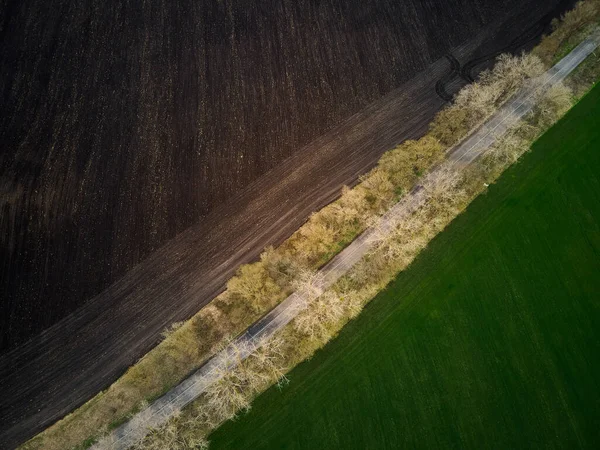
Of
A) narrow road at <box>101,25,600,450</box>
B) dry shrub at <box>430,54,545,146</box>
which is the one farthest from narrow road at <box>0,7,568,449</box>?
narrow road at <box>101,25,600,450</box>

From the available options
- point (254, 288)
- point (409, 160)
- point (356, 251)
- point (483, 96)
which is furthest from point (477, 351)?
point (483, 96)

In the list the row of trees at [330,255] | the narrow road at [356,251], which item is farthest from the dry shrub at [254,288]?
the narrow road at [356,251]

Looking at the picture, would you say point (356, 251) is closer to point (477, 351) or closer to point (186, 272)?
point (477, 351)

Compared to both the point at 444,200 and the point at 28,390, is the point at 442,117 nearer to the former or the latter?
the point at 444,200

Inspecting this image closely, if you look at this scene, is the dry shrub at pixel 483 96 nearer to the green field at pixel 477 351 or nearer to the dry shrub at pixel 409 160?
the dry shrub at pixel 409 160

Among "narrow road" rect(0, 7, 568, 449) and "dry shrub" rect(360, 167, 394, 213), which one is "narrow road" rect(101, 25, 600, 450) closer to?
"dry shrub" rect(360, 167, 394, 213)
